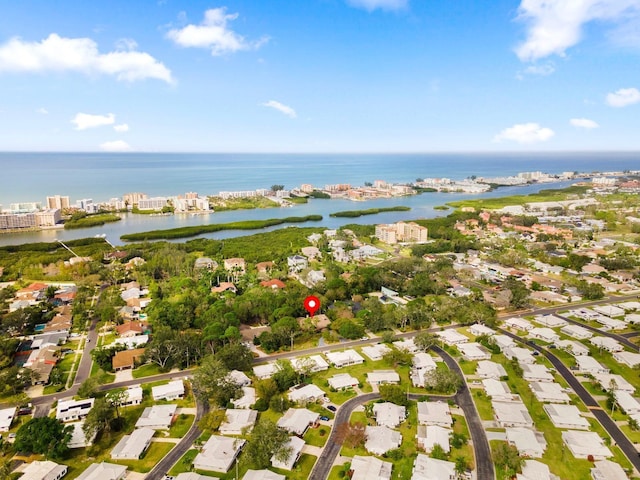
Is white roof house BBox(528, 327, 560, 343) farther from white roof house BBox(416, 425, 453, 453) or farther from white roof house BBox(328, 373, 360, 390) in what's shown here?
white roof house BBox(328, 373, 360, 390)

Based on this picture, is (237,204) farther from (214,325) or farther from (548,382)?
(548,382)

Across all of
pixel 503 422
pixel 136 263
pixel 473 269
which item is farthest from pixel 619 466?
pixel 136 263

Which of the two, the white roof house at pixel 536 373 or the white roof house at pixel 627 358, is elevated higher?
the white roof house at pixel 627 358

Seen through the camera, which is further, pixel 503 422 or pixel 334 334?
pixel 334 334

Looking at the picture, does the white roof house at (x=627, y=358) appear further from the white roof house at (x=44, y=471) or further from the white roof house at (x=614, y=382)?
the white roof house at (x=44, y=471)

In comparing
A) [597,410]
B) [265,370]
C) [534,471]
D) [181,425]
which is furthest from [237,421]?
[597,410]

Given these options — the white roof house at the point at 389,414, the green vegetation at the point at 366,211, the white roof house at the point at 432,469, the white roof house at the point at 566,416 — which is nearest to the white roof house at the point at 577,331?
the white roof house at the point at 566,416
